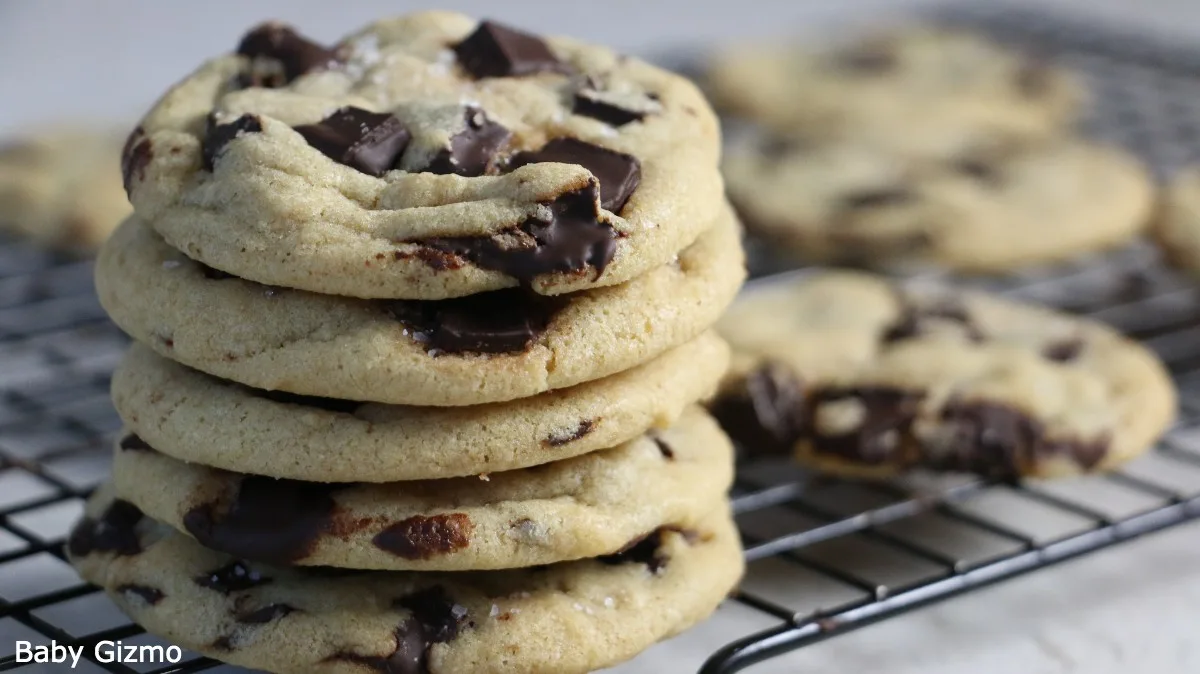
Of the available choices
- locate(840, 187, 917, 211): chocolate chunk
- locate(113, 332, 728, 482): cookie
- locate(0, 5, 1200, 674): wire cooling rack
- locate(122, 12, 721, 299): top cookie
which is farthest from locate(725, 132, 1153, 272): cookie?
locate(113, 332, 728, 482): cookie

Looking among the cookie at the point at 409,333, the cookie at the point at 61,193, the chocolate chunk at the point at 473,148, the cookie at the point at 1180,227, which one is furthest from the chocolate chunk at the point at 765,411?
the cookie at the point at 61,193

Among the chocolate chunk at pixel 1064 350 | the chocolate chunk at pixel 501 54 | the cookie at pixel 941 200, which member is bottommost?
the cookie at pixel 941 200

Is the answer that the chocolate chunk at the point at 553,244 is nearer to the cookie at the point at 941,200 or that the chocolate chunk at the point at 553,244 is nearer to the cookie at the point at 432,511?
the cookie at the point at 432,511

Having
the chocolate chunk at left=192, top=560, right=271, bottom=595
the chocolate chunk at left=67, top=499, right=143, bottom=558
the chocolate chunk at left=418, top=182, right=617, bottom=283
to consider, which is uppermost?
the chocolate chunk at left=418, top=182, right=617, bottom=283

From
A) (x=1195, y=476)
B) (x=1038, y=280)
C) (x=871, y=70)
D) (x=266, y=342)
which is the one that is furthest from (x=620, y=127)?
(x=871, y=70)

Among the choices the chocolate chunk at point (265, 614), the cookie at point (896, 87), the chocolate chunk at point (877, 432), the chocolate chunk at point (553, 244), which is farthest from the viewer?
the cookie at point (896, 87)

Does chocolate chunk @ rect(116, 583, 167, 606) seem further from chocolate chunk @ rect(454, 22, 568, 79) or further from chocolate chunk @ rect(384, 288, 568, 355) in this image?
chocolate chunk @ rect(454, 22, 568, 79)

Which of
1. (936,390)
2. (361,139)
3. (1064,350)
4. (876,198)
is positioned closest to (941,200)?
(876,198)

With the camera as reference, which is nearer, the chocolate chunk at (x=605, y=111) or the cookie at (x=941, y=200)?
the chocolate chunk at (x=605, y=111)
